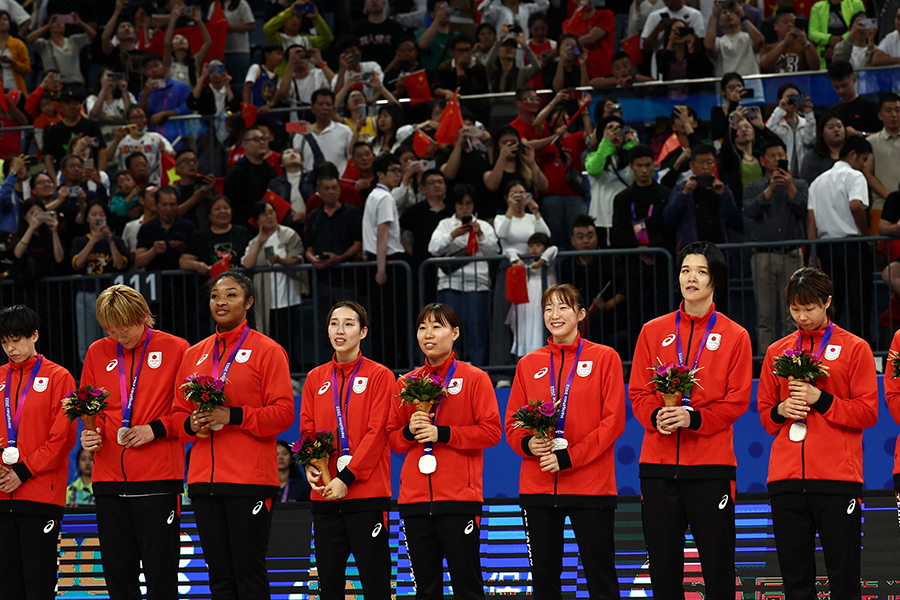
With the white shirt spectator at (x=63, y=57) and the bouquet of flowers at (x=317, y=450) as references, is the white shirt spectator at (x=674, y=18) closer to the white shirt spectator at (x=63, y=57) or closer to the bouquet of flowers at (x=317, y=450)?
the white shirt spectator at (x=63, y=57)

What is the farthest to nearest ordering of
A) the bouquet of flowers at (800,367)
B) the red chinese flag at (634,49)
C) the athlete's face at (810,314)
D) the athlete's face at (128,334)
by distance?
the red chinese flag at (634,49) → the athlete's face at (128,334) → the athlete's face at (810,314) → the bouquet of flowers at (800,367)

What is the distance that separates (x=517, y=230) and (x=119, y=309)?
15.6 feet

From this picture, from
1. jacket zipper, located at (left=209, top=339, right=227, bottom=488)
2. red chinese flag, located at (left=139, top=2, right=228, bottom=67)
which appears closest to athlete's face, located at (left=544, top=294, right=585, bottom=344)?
jacket zipper, located at (left=209, top=339, right=227, bottom=488)

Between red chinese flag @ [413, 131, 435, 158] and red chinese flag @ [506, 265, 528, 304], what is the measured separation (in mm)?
2653

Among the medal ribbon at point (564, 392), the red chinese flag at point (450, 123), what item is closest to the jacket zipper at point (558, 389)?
the medal ribbon at point (564, 392)

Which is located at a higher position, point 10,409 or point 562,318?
point 562,318

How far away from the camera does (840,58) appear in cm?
1303

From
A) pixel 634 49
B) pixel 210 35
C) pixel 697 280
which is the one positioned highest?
pixel 210 35

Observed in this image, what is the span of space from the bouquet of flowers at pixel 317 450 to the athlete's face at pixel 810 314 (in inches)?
109

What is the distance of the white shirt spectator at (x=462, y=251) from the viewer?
419 inches

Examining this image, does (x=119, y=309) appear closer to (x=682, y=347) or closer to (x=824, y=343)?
(x=682, y=347)

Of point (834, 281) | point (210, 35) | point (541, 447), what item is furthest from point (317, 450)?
point (210, 35)

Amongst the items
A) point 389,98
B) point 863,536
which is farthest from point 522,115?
point 863,536

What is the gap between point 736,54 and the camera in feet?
43.6
